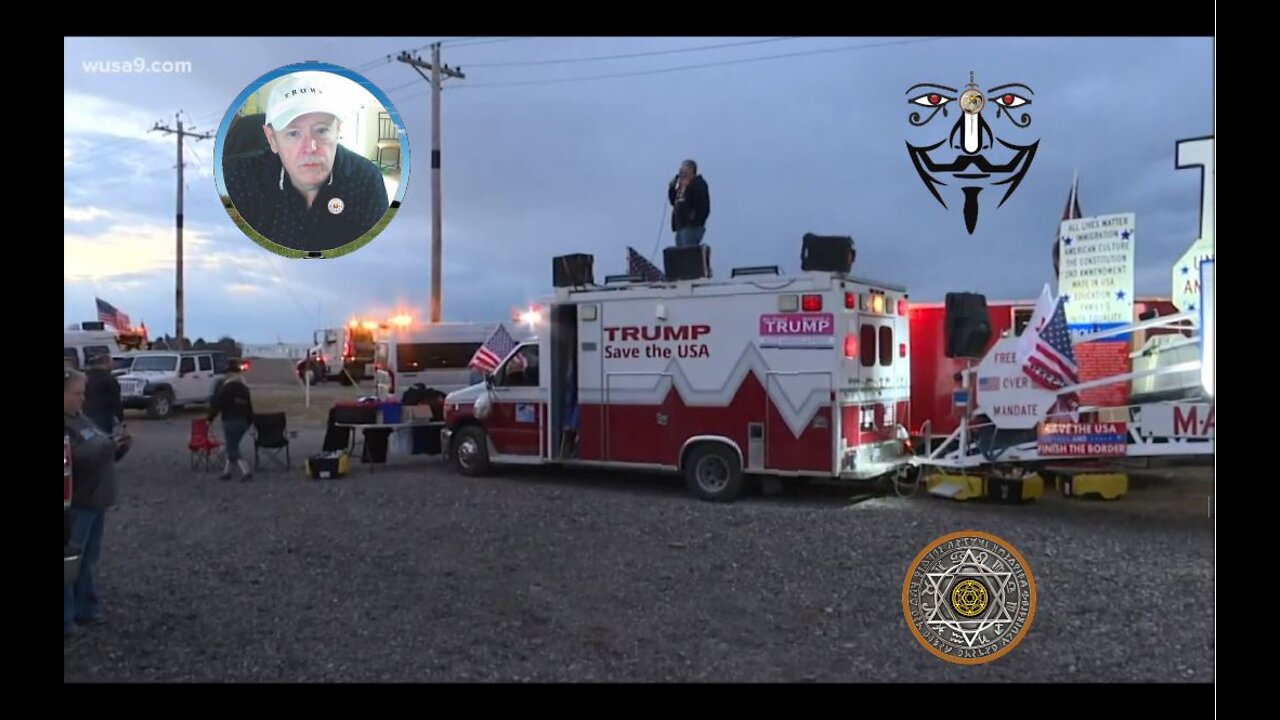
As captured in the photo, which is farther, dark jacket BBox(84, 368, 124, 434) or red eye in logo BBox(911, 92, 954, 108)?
dark jacket BBox(84, 368, 124, 434)

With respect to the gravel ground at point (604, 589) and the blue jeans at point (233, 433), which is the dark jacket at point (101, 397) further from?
the blue jeans at point (233, 433)

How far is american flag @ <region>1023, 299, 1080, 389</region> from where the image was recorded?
27.5 ft

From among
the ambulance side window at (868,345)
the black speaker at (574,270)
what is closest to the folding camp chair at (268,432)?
the black speaker at (574,270)

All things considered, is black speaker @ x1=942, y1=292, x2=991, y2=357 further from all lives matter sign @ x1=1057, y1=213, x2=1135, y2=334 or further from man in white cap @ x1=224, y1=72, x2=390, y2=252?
man in white cap @ x1=224, y1=72, x2=390, y2=252

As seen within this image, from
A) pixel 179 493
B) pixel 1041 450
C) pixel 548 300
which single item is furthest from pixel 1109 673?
pixel 179 493

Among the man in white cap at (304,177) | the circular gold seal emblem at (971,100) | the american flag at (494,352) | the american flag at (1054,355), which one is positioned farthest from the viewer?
the american flag at (494,352)

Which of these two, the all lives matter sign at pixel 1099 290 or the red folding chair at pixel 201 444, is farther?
the red folding chair at pixel 201 444

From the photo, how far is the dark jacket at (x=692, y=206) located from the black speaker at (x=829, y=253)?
3.73ft

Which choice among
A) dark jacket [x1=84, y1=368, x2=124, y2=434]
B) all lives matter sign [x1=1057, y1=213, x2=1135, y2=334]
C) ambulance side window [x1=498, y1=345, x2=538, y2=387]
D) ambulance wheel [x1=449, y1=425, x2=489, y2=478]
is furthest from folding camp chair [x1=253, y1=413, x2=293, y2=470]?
all lives matter sign [x1=1057, y1=213, x2=1135, y2=334]

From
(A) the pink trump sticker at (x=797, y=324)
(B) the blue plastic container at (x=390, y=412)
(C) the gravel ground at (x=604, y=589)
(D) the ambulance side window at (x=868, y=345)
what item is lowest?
(C) the gravel ground at (x=604, y=589)

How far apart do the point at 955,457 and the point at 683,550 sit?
3.91 m

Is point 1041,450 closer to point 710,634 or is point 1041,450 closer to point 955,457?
point 955,457

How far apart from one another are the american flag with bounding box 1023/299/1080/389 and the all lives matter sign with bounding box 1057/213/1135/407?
0.29 m

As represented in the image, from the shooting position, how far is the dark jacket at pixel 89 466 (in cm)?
516
